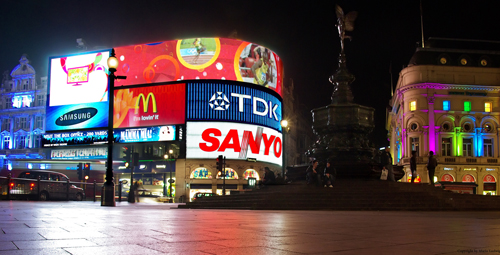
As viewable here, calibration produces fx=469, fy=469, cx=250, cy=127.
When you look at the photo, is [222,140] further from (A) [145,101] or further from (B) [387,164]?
(B) [387,164]

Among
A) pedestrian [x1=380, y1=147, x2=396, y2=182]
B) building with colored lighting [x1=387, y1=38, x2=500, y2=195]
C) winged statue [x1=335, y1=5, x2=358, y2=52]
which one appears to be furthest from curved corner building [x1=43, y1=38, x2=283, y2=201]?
pedestrian [x1=380, y1=147, x2=396, y2=182]

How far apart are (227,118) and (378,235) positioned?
166ft

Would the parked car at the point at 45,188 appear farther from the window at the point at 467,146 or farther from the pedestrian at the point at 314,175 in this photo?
the window at the point at 467,146

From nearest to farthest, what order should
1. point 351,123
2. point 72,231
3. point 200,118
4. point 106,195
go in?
1. point 72,231
2. point 106,195
3. point 351,123
4. point 200,118

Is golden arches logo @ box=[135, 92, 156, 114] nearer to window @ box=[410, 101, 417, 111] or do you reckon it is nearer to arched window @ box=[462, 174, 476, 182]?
window @ box=[410, 101, 417, 111]

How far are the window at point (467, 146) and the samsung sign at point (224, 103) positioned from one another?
85.8 ft

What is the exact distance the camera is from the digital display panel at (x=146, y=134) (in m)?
56.2

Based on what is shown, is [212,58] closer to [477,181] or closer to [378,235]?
[477,181]

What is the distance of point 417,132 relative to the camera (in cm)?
6062

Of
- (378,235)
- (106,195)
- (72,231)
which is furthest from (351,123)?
(72,231)

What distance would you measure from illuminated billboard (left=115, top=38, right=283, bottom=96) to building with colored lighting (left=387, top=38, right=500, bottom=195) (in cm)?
1998

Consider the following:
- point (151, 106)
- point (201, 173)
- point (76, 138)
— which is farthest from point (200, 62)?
point (76, 138)

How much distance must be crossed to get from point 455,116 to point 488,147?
590 centimetres

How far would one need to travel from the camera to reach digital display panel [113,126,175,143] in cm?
5625
